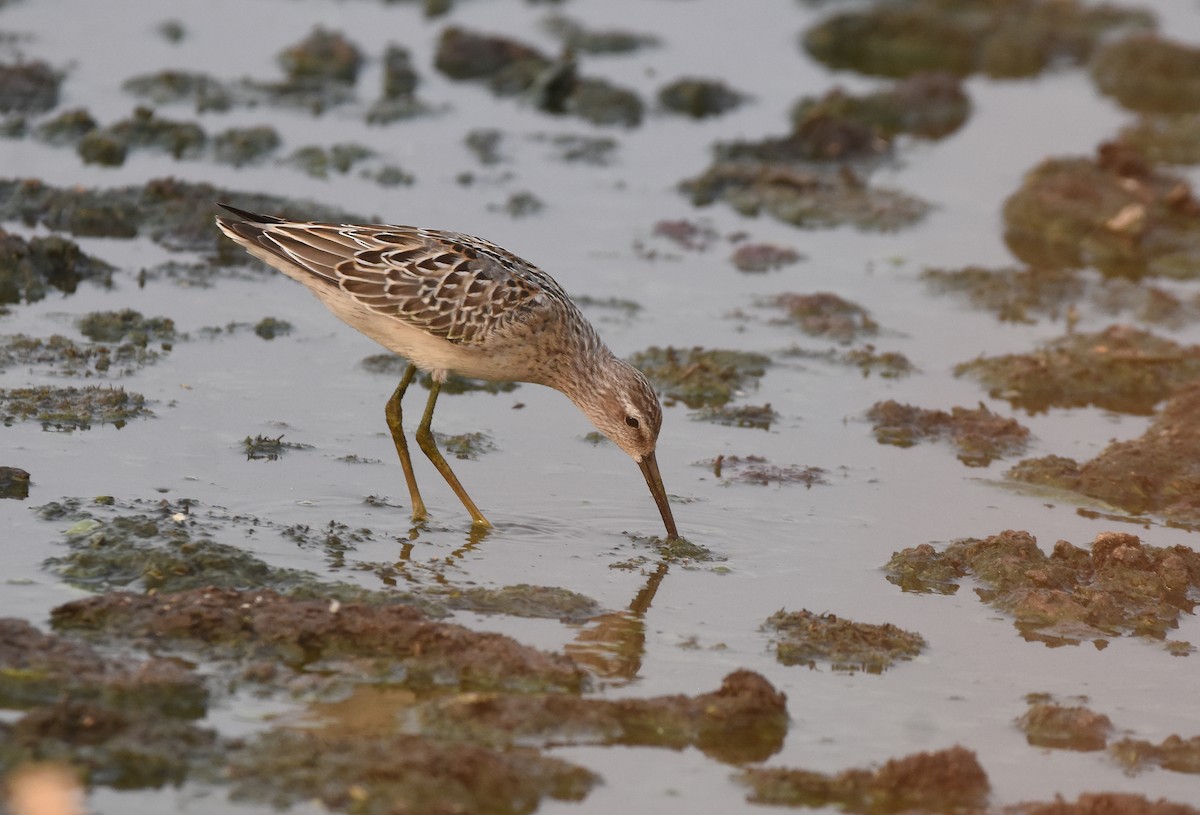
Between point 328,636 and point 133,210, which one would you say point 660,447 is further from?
point 133,210

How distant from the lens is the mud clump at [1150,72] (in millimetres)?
19391

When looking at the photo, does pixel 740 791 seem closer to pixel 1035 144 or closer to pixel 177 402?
pixel 177 402

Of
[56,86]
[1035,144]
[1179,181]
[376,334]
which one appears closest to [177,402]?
[376,334]

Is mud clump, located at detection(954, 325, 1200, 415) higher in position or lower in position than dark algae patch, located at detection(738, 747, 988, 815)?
higher

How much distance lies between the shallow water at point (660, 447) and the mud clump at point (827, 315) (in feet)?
0.60

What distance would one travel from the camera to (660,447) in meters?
9.69

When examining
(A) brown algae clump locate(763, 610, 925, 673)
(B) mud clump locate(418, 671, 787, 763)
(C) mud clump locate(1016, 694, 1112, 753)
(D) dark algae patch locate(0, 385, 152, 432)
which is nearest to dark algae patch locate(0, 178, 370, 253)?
(D) dark algae patch locate(0, 385, 152, 432)

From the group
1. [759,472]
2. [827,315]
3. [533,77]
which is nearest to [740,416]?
[759,472]

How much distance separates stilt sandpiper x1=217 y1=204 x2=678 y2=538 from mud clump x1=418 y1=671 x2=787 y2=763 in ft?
6.45

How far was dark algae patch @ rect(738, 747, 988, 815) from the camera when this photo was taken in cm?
588

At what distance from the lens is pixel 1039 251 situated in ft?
45.6

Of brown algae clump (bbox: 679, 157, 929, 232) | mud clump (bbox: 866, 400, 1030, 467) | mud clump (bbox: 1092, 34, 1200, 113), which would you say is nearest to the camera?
mud clump (bbox: 866, 400, 1030, 467)

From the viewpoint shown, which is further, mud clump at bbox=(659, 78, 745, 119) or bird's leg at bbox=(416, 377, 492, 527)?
mud clump at bbox=(659, 78, 745, 119)

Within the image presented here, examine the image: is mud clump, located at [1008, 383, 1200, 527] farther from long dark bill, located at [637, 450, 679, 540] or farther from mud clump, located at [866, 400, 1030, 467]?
long dark bill, located at [637, 450, 679, 540]
